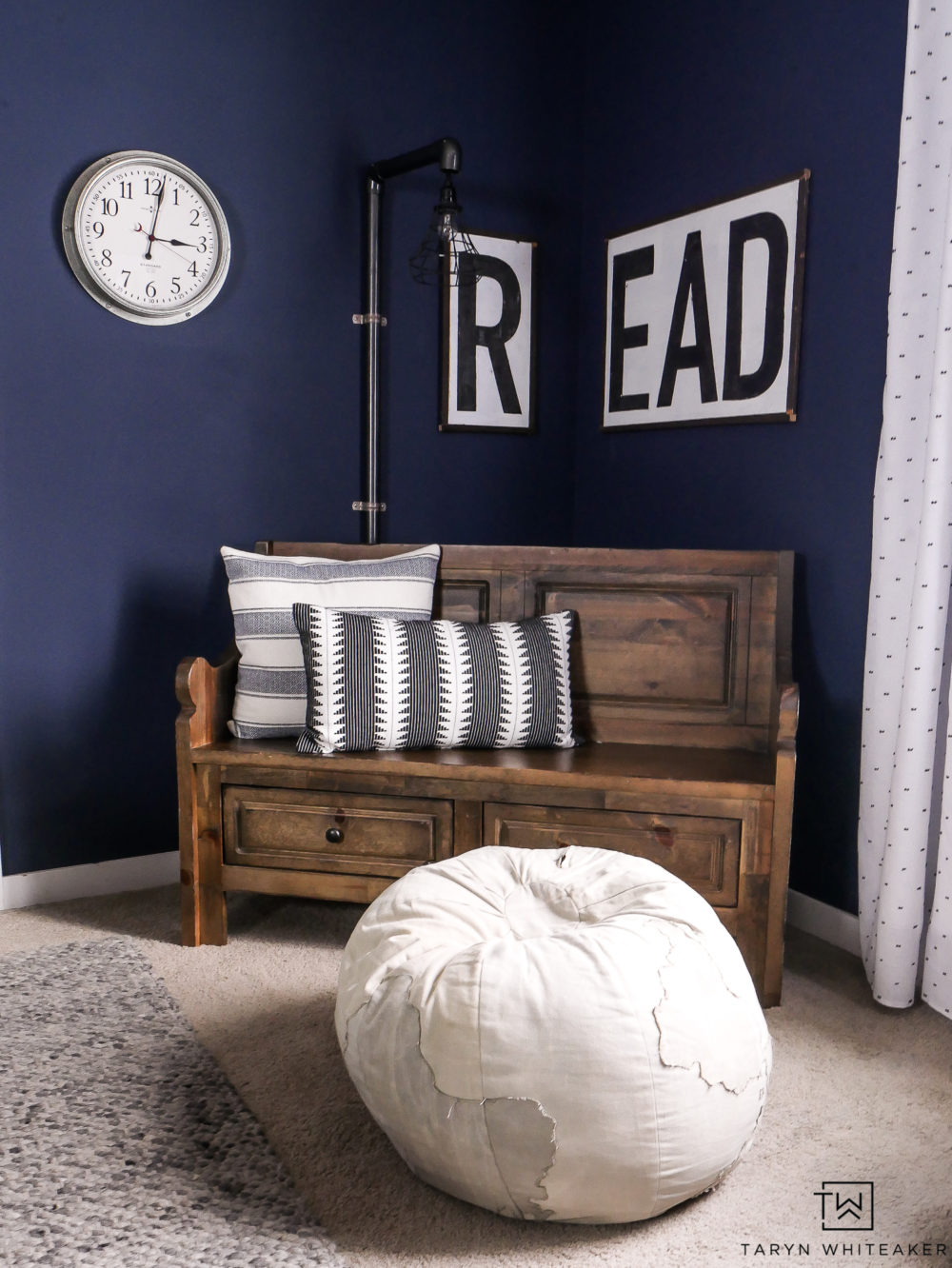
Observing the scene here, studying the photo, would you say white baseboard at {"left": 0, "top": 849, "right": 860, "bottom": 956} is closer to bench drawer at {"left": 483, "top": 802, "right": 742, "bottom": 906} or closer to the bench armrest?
bench drawer at {"left": 483, "top": 802, "right": 742, "bottom": 906}

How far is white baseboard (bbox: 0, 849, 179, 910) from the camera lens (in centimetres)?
280

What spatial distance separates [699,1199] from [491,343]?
8.14ft

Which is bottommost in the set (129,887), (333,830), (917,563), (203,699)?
(129,887)

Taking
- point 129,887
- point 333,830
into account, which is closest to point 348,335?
point 333,830

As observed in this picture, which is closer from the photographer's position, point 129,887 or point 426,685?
point 426,685

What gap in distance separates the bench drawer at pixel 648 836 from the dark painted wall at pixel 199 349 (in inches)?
45.5

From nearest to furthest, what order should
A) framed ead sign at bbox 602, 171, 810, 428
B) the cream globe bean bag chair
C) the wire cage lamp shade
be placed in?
the cream globe bean bag chair → framed ead sign at bbox 602, 171, 810, 428 → the wire cage lamp shade

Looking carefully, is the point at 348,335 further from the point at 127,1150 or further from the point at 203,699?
the point at 127,1150

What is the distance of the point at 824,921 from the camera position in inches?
103

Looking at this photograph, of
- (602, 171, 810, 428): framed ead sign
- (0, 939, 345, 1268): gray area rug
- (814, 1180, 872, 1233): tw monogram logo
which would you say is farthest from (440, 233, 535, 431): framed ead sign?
(814, 1180, 872, 1233): tw monogram logo

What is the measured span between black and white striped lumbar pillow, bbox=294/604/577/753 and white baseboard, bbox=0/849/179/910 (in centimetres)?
79

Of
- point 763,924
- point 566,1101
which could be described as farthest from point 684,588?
point 566,1101

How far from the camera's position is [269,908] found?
275 centimetres

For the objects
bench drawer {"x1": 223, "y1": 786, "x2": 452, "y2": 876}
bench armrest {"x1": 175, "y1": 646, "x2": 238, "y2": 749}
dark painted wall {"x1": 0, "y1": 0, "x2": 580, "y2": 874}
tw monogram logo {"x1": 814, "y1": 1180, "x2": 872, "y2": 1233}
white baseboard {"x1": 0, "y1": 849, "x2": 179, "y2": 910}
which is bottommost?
white baseboard {"x1": 0, "y1": 849, "x2": 179, "y2": 910}
